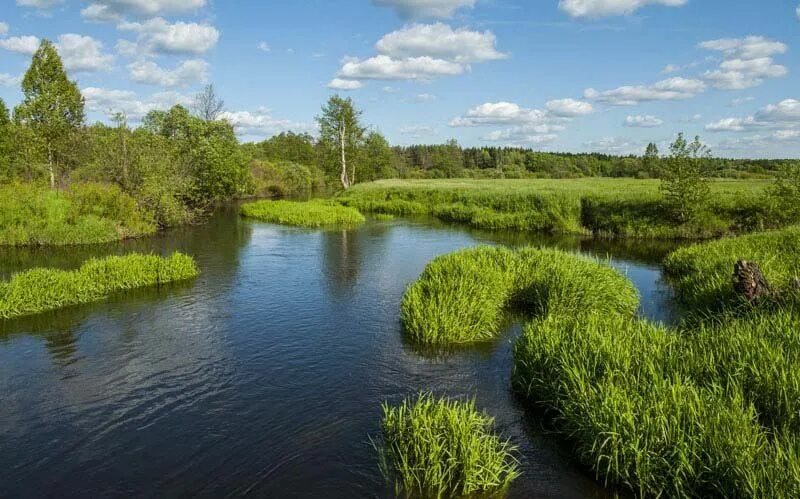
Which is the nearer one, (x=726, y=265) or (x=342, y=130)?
(x=726, y=265)

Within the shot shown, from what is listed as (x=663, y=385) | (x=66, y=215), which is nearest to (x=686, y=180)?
(x=663, y=385)

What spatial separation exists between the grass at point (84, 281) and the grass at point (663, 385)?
11382mm

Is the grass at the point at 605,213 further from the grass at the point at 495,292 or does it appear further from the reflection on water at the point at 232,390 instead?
the grass at the point at 495,292

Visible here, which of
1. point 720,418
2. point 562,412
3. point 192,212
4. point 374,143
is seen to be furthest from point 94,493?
point 374,143

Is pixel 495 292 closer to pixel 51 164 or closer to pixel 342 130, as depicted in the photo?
pixel 51 164

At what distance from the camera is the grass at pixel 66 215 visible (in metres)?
29.5

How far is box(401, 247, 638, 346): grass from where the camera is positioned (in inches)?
586

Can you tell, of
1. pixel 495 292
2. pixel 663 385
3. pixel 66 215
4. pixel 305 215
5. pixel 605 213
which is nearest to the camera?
pixel 663 385

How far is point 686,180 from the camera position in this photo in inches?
1259

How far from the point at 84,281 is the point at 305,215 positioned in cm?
2588

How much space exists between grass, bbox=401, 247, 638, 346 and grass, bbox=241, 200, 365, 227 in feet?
81.1

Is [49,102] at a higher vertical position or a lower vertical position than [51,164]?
higher

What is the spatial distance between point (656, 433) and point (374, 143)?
9409 centimetres

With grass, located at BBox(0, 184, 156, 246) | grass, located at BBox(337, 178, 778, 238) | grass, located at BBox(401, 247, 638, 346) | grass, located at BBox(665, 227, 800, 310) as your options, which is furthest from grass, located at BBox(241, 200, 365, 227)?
grass, located at BBox(665, 227, 800, 310)
